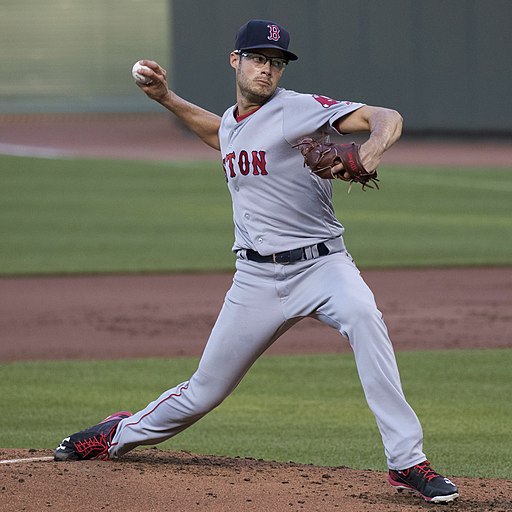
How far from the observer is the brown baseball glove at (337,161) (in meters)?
5.15

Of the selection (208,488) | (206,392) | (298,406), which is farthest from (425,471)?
(298,406)

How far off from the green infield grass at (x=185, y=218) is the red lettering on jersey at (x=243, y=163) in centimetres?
822

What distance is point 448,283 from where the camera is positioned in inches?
508

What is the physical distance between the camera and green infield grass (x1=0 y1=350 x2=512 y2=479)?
23.1 feet

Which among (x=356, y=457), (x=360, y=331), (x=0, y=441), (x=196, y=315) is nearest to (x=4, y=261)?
(x=196, y=315)

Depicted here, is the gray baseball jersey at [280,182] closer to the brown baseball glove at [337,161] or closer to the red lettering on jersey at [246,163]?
the red lettering on jersey at [246,163]

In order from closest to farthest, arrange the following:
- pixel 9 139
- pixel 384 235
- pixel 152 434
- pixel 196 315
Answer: pixel 152 434, pixel 196 315, pixel 384 235, pixel 9 139

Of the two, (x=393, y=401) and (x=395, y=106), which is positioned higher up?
(x=395, y=106)

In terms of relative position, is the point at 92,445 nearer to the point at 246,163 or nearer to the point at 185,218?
the point at 246,163

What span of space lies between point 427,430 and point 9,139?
27481 mm

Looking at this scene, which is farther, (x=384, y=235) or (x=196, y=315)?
(x=384, y=235)

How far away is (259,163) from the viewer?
577cm

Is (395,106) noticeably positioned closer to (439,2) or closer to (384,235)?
(439,2)

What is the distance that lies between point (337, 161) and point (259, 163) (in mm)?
656
